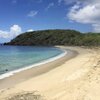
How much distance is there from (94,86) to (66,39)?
493 ft

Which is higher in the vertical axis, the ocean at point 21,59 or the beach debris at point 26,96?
the beach debris at point 26,96

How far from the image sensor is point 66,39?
6339 inches

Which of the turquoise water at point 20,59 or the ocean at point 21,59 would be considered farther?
the turquoise water at point 20,59

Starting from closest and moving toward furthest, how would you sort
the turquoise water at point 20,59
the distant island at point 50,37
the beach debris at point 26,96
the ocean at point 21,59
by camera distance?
the beach debris at point 26,96 → the ocean at point 21,59 → the turquoise water at point 20,59 → the distant island at point 50,37

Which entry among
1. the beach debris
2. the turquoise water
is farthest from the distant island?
the beach debris

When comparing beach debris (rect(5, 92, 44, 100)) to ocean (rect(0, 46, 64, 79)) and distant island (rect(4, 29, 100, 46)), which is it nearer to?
ocean (rect(0, 46, 64, 79))

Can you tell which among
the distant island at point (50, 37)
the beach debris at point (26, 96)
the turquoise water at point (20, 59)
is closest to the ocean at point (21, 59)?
the turquoise water at point (20, 59)

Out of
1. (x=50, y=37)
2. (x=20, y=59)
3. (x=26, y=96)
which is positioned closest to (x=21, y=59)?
(x=20, y=59)

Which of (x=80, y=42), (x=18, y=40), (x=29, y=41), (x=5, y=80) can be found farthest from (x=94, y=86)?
(x=18, y=40)

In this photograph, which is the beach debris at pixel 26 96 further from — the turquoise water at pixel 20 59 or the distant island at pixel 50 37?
the distant island at pixel 50 37

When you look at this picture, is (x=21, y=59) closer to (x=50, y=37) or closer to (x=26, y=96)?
(x=26, y=96)

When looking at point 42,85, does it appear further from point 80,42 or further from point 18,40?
point 18,40

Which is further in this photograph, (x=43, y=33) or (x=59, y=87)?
(x=43, y=33)

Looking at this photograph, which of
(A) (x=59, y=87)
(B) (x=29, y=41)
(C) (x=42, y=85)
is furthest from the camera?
(B) (x=29, y=41)
